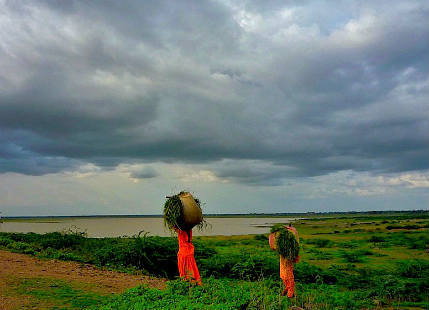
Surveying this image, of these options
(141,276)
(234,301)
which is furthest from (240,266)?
(234,301)

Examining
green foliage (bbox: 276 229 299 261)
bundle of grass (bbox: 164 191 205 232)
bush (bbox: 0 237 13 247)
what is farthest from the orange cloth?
bush (bbox: 0 237 13 247)

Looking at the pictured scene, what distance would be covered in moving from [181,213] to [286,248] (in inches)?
116

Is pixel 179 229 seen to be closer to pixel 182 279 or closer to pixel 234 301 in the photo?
pixel 182 279

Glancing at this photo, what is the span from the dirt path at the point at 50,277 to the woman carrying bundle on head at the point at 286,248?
453 cm

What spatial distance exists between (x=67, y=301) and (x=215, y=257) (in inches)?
345

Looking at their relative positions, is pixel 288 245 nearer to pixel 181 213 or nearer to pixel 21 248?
pixel 181 213

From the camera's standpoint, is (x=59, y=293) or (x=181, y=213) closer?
(x=181, y=213)

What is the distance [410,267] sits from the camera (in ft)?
49.6

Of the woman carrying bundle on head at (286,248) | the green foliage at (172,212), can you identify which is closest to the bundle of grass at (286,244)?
the woman carrying bundle on head at (286,248)

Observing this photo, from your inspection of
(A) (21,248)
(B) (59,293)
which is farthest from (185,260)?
(A) (21,248)

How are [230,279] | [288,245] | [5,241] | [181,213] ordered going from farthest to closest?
[5,241] < [230,279] < [181,213] < [288,245]

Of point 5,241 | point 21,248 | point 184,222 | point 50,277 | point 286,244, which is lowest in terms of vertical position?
point 50,277

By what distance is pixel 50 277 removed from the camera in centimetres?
1123

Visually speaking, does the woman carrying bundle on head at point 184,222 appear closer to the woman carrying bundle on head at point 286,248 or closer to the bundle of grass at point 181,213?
the bundle of grass at point 181,213
